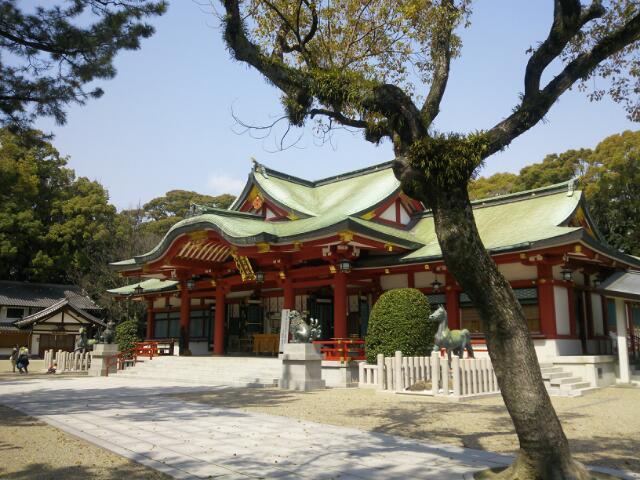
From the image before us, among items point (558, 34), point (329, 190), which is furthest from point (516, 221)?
point (558, 34)

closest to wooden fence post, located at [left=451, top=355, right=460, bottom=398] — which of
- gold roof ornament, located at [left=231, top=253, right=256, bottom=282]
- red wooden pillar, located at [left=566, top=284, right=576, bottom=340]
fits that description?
red wooden pillar, located at [left=566, top=284, right=576, bottom=340]

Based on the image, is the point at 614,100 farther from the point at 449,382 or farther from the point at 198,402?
the point at 198,402

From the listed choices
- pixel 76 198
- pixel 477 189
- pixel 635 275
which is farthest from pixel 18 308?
pixel 635 275

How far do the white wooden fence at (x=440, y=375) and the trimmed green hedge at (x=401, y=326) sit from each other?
98 centimetres

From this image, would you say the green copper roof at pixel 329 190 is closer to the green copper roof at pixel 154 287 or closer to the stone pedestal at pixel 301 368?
the green copper roof at pixel 154 287

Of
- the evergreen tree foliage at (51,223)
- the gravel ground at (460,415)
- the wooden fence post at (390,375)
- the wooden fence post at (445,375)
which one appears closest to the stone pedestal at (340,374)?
the gravel ground at (460,415)

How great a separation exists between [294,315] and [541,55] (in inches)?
469

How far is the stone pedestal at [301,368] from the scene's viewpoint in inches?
591

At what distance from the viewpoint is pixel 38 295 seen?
44875 millimetres

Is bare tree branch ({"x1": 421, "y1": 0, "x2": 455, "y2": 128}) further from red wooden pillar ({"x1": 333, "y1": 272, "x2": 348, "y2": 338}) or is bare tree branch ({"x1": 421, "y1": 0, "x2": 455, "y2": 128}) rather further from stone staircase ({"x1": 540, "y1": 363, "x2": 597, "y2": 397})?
red wooden pillar ({"x1": 333, "y1": 272, "x2": 348, "y2": 338})

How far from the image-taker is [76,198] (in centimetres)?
4662

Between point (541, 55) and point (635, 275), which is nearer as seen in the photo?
point (541, 55)

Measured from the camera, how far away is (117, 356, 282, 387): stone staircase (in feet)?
55.7

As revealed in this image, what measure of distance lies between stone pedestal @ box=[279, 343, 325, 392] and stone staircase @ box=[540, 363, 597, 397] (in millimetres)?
5994
